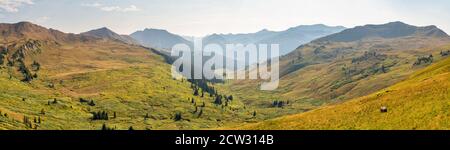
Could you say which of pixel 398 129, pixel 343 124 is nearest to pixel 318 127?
pixel 343 124

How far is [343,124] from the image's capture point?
3196 inches

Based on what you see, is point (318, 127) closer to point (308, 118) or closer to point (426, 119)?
point (308, 118)

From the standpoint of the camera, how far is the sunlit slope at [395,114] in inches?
2632

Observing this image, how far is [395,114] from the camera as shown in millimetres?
75250

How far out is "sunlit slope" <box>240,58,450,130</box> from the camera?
2632 inches
